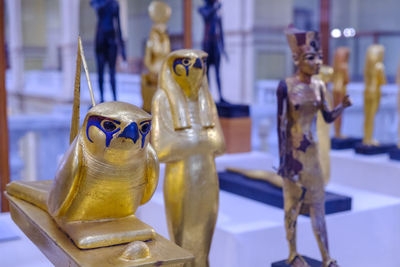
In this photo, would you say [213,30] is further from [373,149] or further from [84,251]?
[84,251]

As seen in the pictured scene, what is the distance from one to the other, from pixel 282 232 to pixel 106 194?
1.75m

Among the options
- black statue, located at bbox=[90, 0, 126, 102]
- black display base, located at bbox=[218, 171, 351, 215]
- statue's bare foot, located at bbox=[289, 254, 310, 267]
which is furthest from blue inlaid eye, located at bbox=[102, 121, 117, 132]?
black statue, located at bbox=[90, 0, 126, 102]

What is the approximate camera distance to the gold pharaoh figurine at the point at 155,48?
4.95 meters

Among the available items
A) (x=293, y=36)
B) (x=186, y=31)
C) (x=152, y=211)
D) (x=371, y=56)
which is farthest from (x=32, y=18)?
(x=371, y=56)

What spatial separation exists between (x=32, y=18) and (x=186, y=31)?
154 cm

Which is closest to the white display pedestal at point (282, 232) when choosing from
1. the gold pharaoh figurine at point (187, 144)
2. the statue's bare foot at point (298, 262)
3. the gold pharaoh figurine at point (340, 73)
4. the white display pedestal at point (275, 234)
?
the white display pedestal at point (275, 234)

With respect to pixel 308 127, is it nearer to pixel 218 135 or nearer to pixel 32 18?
pixel 218 135

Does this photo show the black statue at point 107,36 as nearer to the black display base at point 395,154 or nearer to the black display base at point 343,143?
the black display base at point 343,143

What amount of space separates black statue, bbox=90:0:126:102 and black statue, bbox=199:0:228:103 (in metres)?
0.77

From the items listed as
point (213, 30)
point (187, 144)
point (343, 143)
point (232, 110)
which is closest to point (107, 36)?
point (213, 30)

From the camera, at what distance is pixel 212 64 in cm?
493

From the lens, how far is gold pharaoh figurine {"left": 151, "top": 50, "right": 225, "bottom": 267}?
2.31 meters

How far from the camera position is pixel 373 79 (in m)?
4.95

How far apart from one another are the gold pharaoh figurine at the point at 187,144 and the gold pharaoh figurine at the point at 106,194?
553mm
